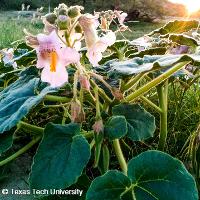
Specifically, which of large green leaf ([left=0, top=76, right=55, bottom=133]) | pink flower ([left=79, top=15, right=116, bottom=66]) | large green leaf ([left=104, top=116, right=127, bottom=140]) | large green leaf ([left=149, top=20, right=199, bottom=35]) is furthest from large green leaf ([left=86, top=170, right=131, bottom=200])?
large green leaf ([left=149, top=20, right=199, bottom=35])

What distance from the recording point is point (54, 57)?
112 cm

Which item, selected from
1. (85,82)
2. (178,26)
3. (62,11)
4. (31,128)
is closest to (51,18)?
(62,11)

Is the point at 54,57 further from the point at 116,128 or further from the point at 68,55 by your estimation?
the point at 116,128

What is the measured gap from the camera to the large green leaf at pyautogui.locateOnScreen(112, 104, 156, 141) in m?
1.22

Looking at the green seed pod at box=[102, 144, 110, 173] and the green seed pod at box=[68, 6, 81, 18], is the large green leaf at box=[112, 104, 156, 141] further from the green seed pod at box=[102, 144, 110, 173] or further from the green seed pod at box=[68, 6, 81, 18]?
the green seed pod at box=[68, 6, 81, 18]

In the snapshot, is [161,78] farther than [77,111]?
Yes

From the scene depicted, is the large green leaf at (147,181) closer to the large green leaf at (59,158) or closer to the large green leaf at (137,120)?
the large green leaf at (59,158)

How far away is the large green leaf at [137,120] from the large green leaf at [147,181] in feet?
0.56

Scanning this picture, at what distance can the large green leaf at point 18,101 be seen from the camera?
43.9 inches

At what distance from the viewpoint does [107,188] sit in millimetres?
1021

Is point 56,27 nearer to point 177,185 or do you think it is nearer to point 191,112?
point 177,185

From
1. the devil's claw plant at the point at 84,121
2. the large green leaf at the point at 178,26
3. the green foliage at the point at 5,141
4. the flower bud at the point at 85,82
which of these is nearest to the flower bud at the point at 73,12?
the devil's claw plant at the point at 84,121

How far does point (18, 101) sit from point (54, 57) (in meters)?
0.17

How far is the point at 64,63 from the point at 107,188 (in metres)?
0.29
